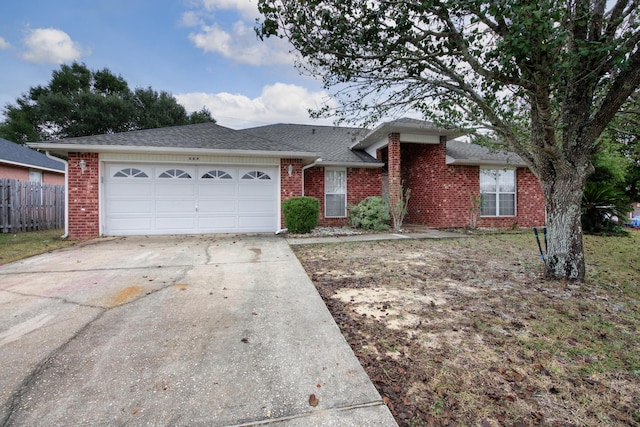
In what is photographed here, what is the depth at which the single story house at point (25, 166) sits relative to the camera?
12.5 metres

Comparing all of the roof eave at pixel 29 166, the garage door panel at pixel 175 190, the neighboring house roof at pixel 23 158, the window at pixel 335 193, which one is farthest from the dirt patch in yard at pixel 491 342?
the neighboring house roof at pixel 23 158

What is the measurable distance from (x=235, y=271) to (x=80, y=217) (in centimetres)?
651

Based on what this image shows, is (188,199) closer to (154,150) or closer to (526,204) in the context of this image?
(154,150)

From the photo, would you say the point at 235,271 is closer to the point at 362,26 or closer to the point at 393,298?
the point at 393,298

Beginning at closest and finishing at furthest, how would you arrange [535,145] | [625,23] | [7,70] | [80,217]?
[625,23], [535,145], [80,217], [7,70]

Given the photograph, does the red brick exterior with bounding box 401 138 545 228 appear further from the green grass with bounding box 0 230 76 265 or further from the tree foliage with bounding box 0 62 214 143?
the tree foliage with bounding box 0 62 214 143

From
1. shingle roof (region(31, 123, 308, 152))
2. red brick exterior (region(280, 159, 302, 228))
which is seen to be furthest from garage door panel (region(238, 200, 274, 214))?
shingle roof (region(31, 123, 308, 152))

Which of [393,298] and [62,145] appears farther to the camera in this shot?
[62,145]

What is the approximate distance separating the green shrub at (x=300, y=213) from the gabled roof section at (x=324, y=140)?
2311 mm

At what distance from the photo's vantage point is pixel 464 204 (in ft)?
37.4

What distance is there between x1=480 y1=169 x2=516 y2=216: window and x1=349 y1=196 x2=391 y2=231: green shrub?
14.2ft

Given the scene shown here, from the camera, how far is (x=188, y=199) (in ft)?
29.9

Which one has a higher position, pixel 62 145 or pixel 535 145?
pixel 62 145

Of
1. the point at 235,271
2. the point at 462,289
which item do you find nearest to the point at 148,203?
the point at 235,271
